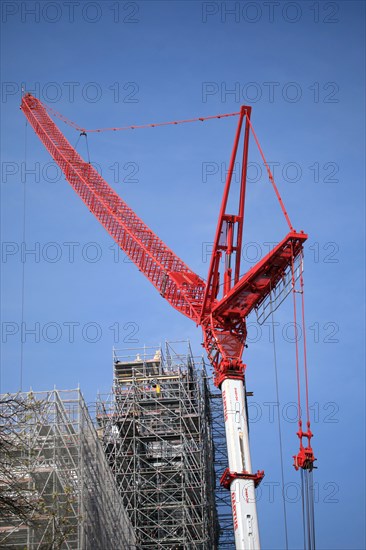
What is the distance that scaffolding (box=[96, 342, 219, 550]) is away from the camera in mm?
80250

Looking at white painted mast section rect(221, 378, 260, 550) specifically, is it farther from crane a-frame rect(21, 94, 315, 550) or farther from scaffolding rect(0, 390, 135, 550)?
scaffolding rect(0, 390, 135, 550)

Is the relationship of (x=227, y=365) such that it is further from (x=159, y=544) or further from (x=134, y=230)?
(x=134, y=230)

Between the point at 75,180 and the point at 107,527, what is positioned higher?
the point at 75,180

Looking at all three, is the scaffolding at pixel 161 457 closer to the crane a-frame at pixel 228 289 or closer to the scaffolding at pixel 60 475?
the crane a-frame at pixel 228 289

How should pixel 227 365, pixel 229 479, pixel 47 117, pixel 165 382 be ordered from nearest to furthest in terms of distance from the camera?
pixel 229 479 < pixel 227 365 < pixel 165 382 < pixel 47 117

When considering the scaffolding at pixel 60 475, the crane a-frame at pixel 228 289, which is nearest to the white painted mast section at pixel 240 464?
the crane a-frame at pixel 228 289

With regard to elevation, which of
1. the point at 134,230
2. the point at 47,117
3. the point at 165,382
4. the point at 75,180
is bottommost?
the point at 165,382

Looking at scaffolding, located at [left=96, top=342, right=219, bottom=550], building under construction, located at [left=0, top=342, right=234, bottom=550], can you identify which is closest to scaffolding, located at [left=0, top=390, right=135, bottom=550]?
building under construction, located at [left=0, top=342, right=234, bottom=550]

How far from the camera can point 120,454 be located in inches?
3216

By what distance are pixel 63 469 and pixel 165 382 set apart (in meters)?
33.5

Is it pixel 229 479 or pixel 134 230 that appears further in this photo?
pixel 134 230

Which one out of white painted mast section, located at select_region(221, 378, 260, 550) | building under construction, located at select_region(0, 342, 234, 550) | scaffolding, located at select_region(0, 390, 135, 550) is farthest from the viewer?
building under construction, located at select_region(0, 342, 234, 550)

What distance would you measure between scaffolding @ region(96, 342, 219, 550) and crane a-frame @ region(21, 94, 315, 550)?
27.4 ft

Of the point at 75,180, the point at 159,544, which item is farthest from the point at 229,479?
the point at 75,180
